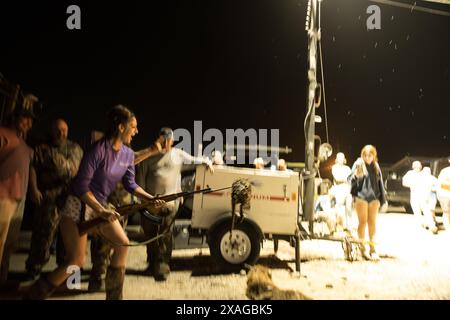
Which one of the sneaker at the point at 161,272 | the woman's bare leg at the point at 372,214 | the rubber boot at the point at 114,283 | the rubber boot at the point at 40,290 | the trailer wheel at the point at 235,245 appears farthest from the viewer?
the woman's bare leg at the point at 372,214

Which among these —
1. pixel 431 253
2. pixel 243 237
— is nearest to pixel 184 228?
pixel 243 237

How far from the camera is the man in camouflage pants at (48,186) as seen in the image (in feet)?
16.2

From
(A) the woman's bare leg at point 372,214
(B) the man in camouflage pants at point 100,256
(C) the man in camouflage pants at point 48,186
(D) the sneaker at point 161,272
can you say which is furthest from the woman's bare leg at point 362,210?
(C) the man in camouflage pants at point 48,186

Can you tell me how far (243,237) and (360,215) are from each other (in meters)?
2.61

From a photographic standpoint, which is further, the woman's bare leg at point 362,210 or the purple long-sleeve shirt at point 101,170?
the woman's bare leg at point 362,210

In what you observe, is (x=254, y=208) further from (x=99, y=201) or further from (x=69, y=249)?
(x=69, y=249)

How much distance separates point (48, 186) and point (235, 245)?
109 inches

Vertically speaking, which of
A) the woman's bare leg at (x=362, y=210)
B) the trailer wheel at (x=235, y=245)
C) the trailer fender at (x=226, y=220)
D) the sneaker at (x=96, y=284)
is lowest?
the sneaker at (x=96, y=284)

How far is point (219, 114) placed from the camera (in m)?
34.7

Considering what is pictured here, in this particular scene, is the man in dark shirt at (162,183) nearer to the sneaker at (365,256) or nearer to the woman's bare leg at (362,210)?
the woman's bare leg at (362,210)

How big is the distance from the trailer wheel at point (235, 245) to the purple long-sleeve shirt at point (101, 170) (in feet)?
7.50

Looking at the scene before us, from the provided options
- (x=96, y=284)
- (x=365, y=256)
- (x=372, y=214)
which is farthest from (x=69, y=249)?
(x=372, y=214)

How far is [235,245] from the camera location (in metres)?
5.48

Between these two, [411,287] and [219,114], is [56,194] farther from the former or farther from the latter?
[219,114]
